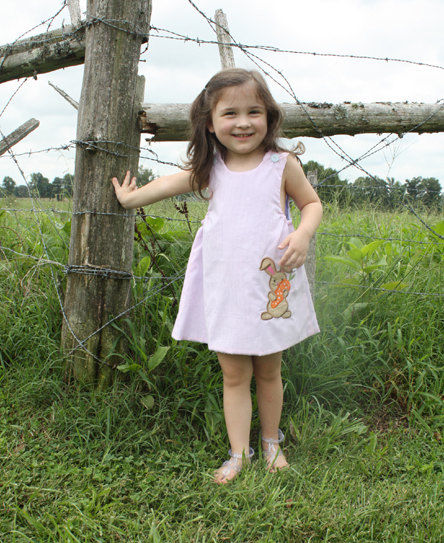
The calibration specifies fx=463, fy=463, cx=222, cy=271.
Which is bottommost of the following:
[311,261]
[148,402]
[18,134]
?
[148,402]

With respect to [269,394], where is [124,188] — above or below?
above

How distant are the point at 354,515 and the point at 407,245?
2.09 m

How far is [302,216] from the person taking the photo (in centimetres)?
195

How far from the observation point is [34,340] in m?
2.46

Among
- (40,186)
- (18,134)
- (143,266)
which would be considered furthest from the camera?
(40,186)

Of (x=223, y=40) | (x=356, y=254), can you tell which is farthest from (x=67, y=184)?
(x=356, y=254)

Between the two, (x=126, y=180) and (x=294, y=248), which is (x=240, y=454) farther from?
(x=126, y=180)

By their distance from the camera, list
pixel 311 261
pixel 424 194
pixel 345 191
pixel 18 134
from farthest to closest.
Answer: pixel 345 191 < pixel 424 194 < pixel 18 134 < pixel 311 261

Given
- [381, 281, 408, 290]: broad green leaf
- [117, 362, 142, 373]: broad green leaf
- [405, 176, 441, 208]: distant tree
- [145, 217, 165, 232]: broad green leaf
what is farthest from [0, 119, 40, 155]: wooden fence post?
[405, 176, 441, 208]: distant tree

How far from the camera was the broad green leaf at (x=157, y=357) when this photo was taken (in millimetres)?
2188

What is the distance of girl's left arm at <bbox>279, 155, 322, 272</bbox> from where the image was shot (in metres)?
1.78

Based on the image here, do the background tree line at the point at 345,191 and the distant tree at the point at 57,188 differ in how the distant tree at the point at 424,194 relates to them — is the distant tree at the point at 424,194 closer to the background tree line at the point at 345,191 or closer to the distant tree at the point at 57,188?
the background tree line at the point at 345,191

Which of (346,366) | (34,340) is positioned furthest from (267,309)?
(34,340)

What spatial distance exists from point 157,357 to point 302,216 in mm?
942
